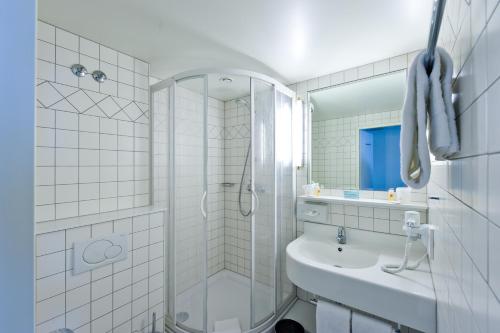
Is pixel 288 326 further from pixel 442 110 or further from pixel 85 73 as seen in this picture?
pixel 85 73

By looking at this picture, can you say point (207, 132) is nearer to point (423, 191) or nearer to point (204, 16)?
point (204, 16)

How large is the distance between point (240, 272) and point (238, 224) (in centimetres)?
44

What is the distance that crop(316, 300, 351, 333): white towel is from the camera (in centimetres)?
133

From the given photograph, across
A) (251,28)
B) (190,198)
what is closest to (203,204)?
(190,198)

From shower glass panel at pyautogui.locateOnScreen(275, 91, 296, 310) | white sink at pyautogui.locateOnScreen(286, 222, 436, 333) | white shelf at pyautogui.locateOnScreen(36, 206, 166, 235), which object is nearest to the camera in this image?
white sink at pyautogui.locateOnScreen(286, 222, 436, 333)

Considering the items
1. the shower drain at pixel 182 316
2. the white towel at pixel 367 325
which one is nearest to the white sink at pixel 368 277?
the white towel at pixel 367 325

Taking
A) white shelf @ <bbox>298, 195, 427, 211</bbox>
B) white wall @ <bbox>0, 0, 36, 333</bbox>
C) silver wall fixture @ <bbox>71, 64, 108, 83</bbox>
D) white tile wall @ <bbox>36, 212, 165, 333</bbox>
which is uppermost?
silver wall fixture @ <bbox>71, 64, 108, 83</bbox>

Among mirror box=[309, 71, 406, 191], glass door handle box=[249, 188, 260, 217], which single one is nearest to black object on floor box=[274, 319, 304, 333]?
glass door handle box=[249, 188, 260, 217]

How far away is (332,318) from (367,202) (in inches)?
32.6

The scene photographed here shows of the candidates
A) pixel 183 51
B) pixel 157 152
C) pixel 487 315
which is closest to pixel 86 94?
pixel 157 152

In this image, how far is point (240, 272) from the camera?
1.97 meters

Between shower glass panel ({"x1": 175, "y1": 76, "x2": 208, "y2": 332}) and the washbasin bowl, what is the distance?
2.68 ft

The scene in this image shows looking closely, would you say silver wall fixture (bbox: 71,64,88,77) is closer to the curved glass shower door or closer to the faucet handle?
the curved glass shower door

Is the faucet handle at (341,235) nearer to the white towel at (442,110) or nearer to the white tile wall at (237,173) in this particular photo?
the white tile wall at (237,173)
